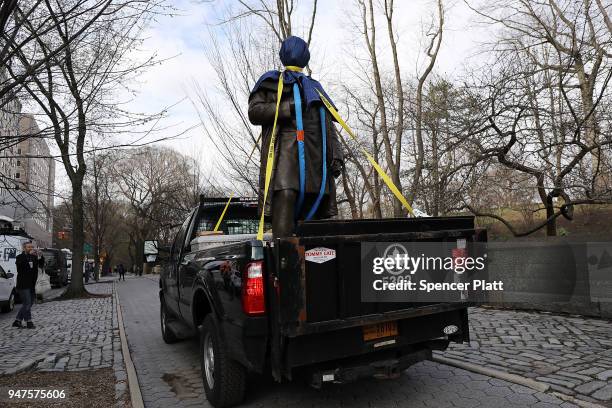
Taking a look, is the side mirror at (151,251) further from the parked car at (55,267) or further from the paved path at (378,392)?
the parked car at (55,267)

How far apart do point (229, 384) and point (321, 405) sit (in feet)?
2.72

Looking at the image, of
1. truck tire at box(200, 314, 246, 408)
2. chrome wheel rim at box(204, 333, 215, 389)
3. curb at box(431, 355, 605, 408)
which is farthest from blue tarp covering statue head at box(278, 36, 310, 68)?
curb at box(431, 355, 605, 408)

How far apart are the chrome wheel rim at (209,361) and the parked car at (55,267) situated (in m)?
26.7

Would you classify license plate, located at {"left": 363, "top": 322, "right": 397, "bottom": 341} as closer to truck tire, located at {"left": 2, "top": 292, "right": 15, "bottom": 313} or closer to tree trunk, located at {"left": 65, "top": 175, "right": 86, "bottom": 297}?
truck tire, located at {"left": 2, "top": 292, "right": 15, "bottom": 313}

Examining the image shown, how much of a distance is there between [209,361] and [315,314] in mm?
1531

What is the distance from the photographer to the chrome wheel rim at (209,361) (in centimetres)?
411

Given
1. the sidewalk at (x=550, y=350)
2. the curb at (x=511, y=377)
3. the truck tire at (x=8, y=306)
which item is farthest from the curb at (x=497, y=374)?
the truck tire at (x=8, y=306)

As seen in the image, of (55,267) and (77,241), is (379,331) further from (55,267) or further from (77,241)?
(55,267)

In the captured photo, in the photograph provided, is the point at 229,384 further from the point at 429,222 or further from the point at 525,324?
the point at 525,324

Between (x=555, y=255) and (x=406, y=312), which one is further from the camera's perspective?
(x=555, y=255)

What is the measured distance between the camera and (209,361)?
4.24 meters

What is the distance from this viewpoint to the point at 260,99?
424 cm

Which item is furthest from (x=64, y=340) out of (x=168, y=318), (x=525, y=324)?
(x=525, y=324)

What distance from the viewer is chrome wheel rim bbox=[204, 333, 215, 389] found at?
4.11 meters
